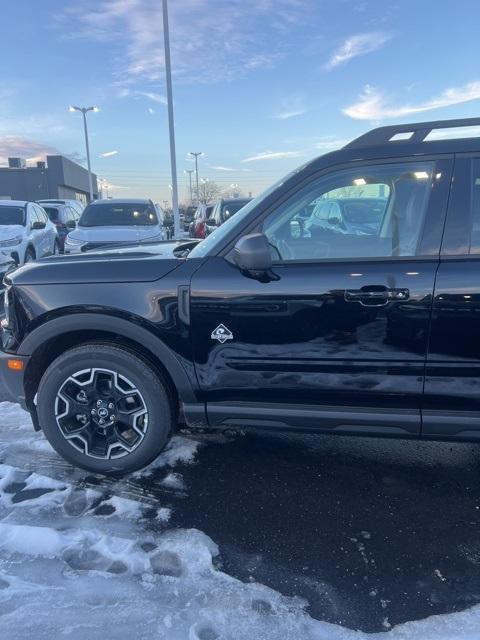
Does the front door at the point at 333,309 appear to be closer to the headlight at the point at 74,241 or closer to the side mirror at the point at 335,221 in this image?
the side mirror at the point at 335,221

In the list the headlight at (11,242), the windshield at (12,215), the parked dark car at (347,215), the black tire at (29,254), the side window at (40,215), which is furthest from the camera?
the side window at (40,215)

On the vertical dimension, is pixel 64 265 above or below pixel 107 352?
above

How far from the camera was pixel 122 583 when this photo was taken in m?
2.22

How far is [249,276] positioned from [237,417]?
804mm

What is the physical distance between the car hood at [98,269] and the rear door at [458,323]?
4.64 ft

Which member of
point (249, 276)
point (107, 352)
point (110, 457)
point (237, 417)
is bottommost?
point (110, 457)

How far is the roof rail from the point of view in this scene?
8.80 ft

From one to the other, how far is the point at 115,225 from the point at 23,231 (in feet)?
5.89

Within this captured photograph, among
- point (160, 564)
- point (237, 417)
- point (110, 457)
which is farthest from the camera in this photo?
point (110, 457)

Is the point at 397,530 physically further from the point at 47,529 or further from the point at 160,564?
the point at 47,529

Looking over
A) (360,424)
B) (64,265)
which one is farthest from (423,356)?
(64,265)

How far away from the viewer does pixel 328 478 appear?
3.09 metres

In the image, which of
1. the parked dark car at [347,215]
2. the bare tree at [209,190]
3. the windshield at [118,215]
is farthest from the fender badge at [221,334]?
the bare tree at [209,190]

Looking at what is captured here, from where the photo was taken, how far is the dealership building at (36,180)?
2178 inches
